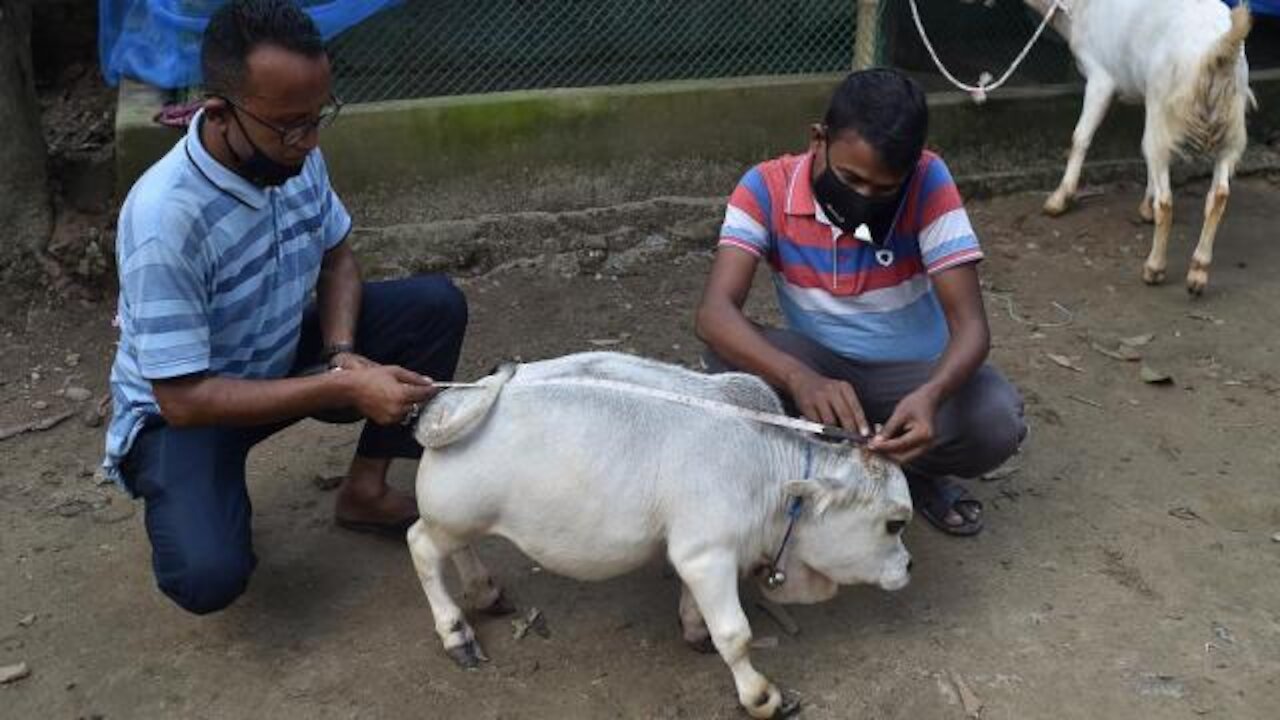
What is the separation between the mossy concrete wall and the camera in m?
5.13

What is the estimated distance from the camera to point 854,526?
2.78 meters

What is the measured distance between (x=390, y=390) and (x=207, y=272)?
56 centimetres

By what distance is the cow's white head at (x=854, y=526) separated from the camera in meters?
2.74

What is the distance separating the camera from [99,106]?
21.1ft

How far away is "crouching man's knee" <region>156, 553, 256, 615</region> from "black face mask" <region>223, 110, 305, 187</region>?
2.82 ft

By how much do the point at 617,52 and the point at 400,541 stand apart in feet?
10.1

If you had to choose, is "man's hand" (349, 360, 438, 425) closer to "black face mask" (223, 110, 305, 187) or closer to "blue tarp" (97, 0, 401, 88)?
"black face mask" (223, 110, 305, 187)

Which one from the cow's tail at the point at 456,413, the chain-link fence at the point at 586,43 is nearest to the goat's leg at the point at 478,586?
the cow's tail at the point at 456,413

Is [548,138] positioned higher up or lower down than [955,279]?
lower down

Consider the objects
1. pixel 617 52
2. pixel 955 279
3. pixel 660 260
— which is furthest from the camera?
pixel 617 52

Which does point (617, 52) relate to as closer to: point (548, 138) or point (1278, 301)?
point (548, 138)

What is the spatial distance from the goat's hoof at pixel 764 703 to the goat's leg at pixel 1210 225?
3.26 meters

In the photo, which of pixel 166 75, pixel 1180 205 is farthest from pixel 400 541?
pixel 1180 205

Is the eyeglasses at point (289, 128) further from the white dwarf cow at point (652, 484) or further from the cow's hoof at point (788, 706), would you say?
the cow's hoof at point (788, 706)
